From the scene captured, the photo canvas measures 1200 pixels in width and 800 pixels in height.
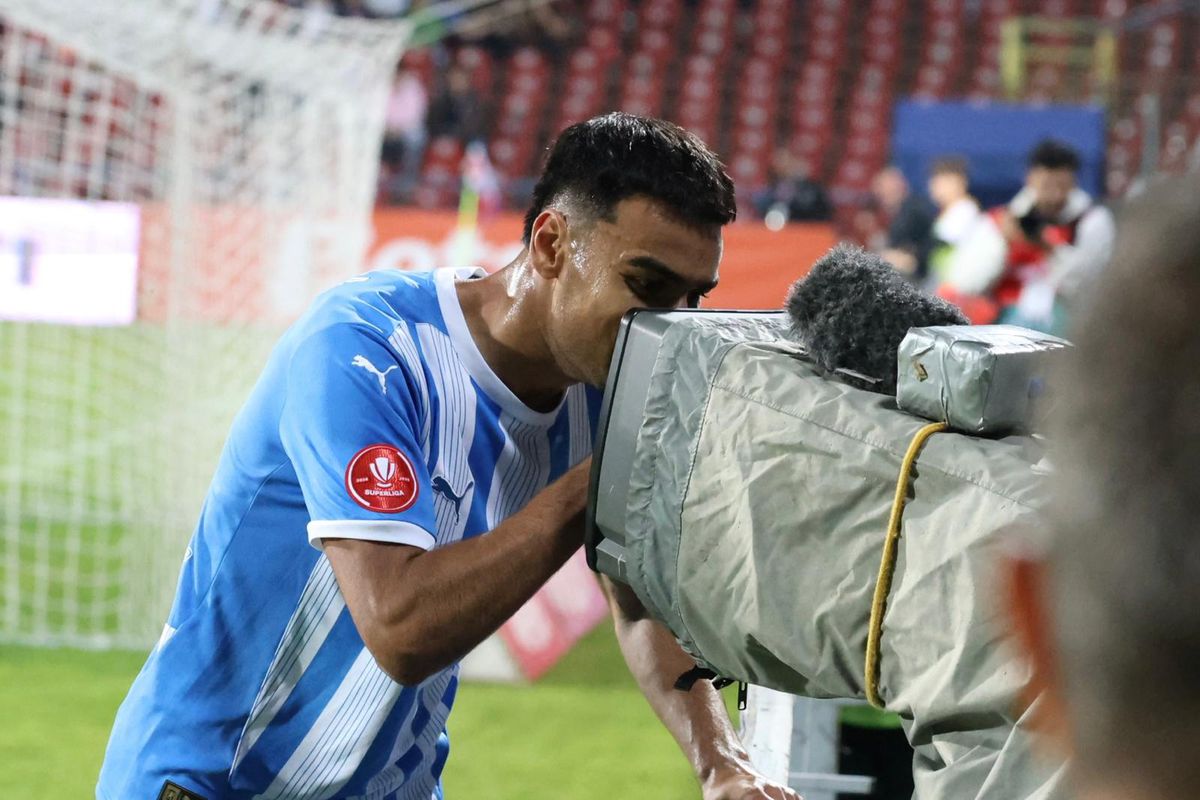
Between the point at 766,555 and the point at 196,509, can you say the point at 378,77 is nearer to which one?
the point at 196,509

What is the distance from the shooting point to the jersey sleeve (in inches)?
65.7

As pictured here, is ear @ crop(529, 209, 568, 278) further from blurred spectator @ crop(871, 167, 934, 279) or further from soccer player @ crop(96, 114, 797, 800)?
blurred spectator @ crop(871, 167, 934, 279)

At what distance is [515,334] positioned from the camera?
6.61 ft

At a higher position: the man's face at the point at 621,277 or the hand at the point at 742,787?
the man's face at the point at 621,277

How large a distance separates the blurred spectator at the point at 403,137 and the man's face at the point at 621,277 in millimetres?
13046

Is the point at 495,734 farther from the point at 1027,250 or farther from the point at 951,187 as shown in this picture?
the point at 951,187

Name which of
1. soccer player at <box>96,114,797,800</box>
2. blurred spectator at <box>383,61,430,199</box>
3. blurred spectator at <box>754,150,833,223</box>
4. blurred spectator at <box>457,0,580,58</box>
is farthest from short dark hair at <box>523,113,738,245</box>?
blurred spectator at <box>457,0,580,58</box>

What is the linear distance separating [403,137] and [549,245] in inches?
535

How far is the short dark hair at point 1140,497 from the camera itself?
1.46ft

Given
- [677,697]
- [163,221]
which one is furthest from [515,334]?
[163,221]

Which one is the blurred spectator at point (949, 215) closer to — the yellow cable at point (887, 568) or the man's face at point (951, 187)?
the man's face at point (951, 187)

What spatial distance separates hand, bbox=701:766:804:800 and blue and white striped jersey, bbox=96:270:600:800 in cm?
41

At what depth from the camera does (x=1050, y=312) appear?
7031 mm

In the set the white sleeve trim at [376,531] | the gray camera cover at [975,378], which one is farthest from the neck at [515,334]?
the gray camera cover at [975,378]
